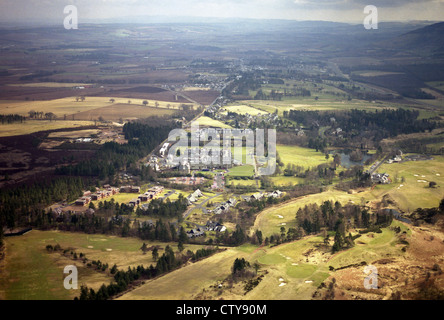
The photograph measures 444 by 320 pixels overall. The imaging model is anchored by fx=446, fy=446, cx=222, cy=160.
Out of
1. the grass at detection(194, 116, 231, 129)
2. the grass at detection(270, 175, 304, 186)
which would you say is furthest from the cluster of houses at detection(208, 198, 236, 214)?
the grass at detection(194, 116, 231, 129)

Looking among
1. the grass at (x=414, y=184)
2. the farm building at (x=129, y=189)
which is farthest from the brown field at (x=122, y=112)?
the grass at (x=414, y=184)

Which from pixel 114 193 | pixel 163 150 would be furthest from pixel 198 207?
pixel 163 150

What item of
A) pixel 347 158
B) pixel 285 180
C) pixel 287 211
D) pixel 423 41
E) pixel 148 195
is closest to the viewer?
pixel 287 211

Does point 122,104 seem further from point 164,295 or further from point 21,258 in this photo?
point 164,295

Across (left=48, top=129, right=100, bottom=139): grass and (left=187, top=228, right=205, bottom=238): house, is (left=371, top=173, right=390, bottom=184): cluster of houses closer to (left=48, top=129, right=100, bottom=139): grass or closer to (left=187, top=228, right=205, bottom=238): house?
(left=187, top=228, right=205, bottom=238): house

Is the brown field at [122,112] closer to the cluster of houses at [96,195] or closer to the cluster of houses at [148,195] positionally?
the cluster of houses at [96,195]

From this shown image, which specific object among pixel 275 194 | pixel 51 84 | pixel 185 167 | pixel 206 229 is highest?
pixel 51 84

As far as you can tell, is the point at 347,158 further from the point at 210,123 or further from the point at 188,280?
the point at 188,280

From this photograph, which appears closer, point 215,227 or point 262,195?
point 215,227

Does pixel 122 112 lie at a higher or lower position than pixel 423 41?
lower
